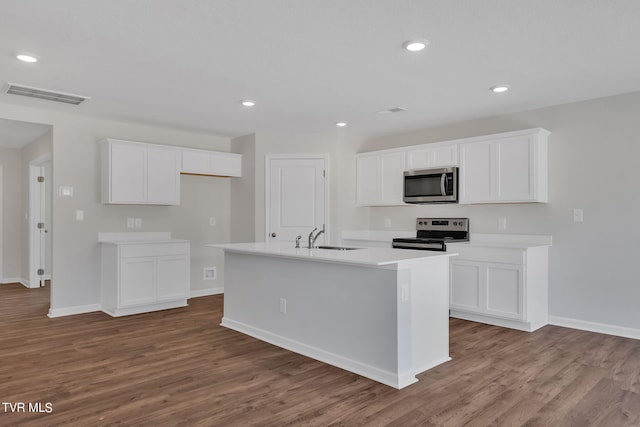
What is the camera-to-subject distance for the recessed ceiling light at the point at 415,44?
2.86m

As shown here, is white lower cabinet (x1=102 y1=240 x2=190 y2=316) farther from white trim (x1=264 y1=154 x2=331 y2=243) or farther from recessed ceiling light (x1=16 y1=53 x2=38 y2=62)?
recessed ceiling light (x1=16 y1=53 x2=38 y2=62)

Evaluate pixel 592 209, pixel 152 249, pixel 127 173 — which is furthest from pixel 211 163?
pixel 592 209

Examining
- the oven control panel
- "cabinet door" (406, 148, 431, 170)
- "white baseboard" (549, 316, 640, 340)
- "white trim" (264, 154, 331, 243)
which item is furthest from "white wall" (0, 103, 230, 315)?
"white baseboard" (549, 316, 640, 340)

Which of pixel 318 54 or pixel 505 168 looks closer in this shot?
pixel 318 54

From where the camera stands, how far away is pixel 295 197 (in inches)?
233

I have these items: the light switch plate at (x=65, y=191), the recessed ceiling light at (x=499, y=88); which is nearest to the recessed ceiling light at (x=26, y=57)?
the light switch plate at (x=65, y=191)

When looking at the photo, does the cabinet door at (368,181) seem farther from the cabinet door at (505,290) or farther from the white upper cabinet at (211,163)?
the cabinet door at (505,290)

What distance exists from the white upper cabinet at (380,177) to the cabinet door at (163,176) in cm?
253

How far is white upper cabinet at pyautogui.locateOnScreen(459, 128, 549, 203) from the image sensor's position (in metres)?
4.38

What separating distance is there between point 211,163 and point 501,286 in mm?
3995

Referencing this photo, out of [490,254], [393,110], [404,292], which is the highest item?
[393,110]

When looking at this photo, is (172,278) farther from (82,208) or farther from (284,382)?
(284,382)

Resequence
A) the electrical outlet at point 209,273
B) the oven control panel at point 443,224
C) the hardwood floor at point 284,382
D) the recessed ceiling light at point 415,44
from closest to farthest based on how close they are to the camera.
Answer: the hardwood floor at point 284,382, the recessed ceiling light at point 415,44, the oven control panel at point 443,224, the electrical outlet at point 209,273

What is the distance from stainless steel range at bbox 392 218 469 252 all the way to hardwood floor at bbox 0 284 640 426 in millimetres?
1055
